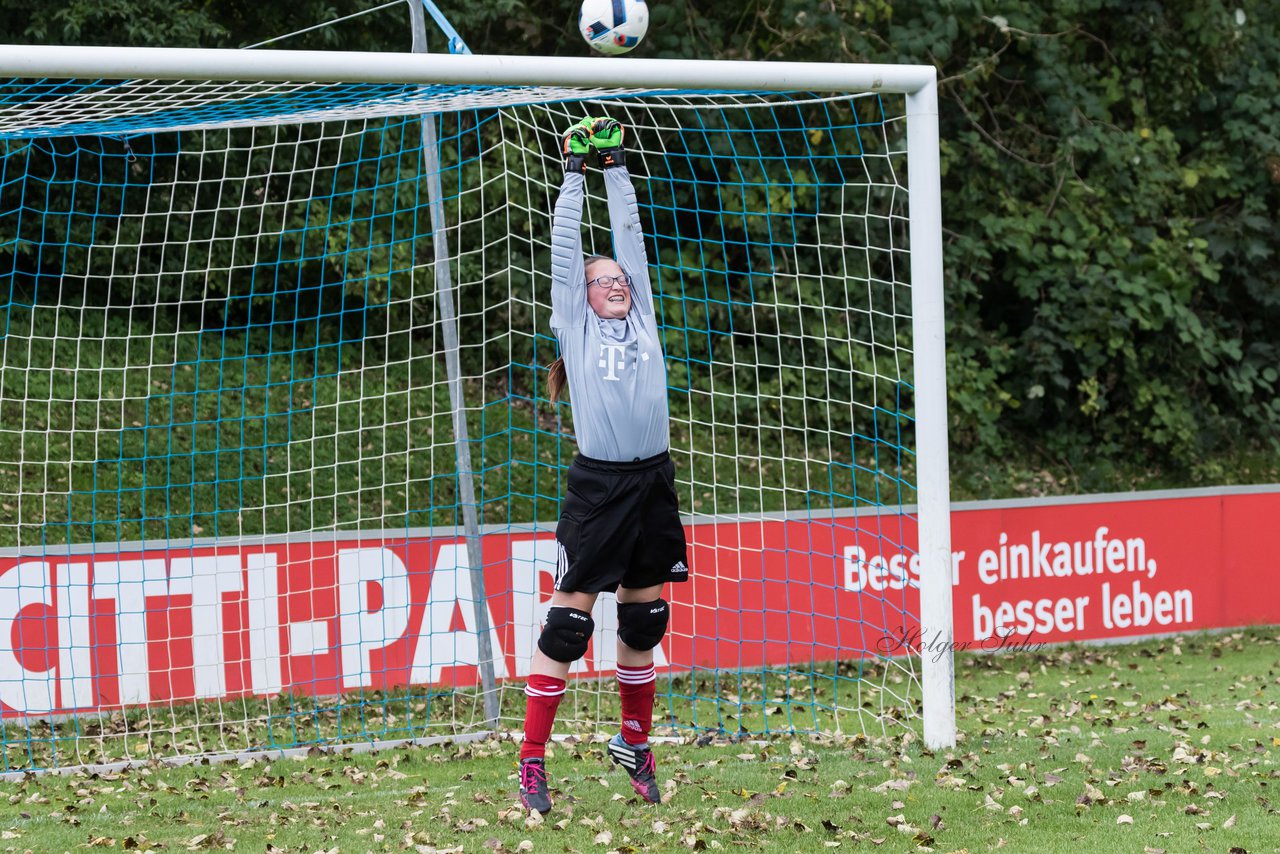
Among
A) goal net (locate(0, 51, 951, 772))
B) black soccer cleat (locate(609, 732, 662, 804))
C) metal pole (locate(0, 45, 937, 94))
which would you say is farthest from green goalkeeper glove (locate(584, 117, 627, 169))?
black soccer cleat (locate(609, 732, 662, 804))

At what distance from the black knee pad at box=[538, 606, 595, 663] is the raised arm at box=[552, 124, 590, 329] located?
3.24 feet

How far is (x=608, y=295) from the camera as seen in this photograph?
490cm

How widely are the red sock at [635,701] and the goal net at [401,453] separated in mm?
1247

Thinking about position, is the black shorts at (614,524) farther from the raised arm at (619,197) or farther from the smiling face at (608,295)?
the raised arm at (619,197)

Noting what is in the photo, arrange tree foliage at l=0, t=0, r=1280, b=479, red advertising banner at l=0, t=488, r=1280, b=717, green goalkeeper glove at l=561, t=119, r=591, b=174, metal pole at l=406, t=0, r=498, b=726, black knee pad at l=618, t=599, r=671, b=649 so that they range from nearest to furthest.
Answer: green goalkeeper glove at l=561, t=119, r=591, b=174, black knee pad at l=618, t=599, r=671, b=649, metal pole at l=406, t=0, r=498, b=726, red advertising banner at l=0, t=488, r=1280, b=717, tree foliage at l=0, t=0, r=1280, b=479

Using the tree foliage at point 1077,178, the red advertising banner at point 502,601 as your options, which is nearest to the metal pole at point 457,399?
the red advertising banner at point 502,601

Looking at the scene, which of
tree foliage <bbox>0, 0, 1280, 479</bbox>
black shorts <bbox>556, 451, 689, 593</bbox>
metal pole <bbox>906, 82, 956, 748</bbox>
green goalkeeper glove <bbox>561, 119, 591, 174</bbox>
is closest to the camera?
black shorts <bbox>556, 451, 689, 593</bbox>

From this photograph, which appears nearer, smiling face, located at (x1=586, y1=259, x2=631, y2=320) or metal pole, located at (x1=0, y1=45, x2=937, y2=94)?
metal pole, located at (x1=0, y1=45, x2=937, y2=94)

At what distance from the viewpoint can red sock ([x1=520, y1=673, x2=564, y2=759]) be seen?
4.87 m

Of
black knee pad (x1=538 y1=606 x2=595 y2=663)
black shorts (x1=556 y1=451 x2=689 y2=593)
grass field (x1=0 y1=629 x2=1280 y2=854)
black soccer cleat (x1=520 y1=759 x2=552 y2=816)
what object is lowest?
grass field (x1=0 y1=629 x2=1280 y2=854)

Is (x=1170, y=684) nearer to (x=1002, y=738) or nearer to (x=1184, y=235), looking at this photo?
(x=1002, y=738)

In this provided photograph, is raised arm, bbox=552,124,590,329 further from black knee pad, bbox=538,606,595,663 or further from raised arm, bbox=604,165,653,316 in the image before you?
black knee pad, bbox=538,606,595,663

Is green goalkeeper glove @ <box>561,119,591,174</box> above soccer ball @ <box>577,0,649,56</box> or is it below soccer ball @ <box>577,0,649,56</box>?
below

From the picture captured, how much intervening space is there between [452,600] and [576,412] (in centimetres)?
331
